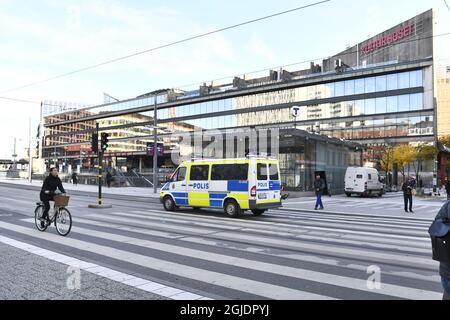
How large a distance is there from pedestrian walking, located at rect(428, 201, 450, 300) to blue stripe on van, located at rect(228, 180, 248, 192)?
11.0 m

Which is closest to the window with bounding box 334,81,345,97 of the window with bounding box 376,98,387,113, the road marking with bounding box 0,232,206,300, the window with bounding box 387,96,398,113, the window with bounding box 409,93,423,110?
the window with bounding box 376,98,387,113

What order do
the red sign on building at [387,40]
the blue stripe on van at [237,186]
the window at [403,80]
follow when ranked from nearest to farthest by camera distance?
the blue stripe on van at [237,186]
the window at [403,80]
the red sign on building at [387,40]

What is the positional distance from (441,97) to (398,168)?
2602 centimetres

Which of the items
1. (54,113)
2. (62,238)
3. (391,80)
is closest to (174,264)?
(62,238)

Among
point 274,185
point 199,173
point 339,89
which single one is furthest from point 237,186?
point 339,89

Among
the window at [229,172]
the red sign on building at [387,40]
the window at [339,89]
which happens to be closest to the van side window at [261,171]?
the window at [229,172]

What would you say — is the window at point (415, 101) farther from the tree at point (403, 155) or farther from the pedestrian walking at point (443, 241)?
the pedestrian walking at point (443, 241)

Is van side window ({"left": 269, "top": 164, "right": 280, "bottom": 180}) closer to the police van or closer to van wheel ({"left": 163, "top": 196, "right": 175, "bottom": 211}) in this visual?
the police van

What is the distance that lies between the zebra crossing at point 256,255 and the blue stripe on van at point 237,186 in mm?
2095

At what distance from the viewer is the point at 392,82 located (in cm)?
6006

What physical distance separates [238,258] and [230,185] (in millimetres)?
7592

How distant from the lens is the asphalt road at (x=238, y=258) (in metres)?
5.30

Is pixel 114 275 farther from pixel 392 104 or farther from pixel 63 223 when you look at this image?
pixel 392 104

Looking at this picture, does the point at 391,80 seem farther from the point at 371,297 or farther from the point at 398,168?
the point at 371,297
